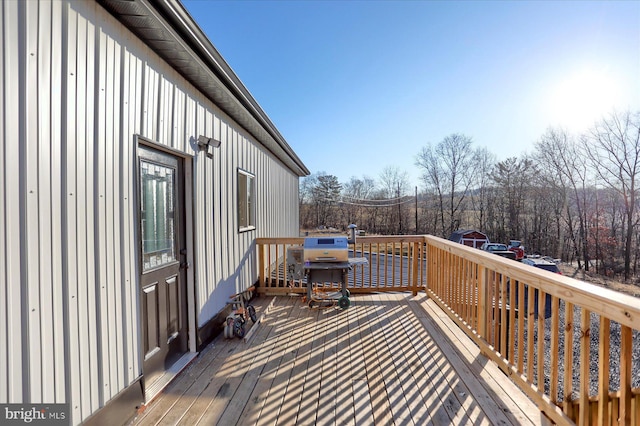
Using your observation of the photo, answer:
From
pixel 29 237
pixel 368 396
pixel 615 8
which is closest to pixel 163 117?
pixel 29 237

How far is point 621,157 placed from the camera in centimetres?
1705

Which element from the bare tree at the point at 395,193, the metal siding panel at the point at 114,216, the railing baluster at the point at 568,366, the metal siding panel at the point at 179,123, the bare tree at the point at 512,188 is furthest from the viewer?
the bare tree at the point at 395,193

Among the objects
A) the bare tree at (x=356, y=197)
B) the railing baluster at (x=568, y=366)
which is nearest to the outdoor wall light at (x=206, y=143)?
the railing baluster at (x=568, y=366)

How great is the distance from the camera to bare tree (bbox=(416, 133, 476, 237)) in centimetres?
2338

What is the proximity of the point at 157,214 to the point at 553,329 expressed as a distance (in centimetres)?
285

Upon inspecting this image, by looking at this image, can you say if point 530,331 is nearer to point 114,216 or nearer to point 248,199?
point 114,216

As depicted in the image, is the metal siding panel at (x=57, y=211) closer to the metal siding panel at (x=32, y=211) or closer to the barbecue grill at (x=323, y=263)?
the metal siding panel at (x=32, y=211)

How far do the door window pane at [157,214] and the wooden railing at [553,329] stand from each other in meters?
2.59

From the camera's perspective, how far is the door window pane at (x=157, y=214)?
2.30m

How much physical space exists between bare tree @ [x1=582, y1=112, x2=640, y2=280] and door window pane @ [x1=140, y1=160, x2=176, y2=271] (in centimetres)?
2331

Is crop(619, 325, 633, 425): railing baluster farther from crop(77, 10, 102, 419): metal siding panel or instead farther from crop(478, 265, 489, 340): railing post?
crop(77, 10, 102, 419): metal siding panel

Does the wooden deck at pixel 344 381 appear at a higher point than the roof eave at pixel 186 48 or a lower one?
lower

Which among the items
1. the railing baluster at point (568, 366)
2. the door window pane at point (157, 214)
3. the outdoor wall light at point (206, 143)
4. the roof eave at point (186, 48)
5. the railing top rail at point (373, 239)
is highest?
the roof eave at point (186, 48)

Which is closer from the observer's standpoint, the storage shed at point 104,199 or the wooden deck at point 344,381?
the storage shed at point 104,199
